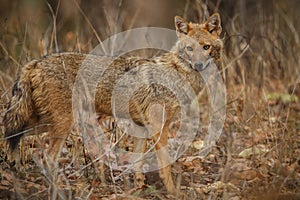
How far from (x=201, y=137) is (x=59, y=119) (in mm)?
2454

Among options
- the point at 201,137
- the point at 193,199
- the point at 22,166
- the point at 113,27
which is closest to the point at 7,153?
the point at 22,166

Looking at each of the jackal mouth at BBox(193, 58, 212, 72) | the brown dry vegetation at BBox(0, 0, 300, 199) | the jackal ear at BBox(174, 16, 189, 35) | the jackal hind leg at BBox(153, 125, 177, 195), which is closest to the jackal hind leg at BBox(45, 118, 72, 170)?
the brown dry vegetation at BBox(0, 0, 300, 199)

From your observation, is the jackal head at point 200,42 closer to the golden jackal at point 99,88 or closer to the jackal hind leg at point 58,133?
the golden jackal at point 99,88

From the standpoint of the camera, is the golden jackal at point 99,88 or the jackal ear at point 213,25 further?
the jackal ear at point 213,25

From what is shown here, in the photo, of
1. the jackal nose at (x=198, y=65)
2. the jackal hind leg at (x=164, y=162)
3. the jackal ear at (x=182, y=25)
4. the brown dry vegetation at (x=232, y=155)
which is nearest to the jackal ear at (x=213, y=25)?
the jackal ear at (x=182, y=25)

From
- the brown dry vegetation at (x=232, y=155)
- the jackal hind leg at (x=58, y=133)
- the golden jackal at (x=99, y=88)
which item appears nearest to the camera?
the brown dry vegetation at (x=232, y=155)

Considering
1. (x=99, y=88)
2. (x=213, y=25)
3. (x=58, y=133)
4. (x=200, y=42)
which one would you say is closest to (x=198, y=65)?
(x=200, y=42)

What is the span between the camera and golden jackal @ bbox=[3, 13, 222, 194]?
5.69 m

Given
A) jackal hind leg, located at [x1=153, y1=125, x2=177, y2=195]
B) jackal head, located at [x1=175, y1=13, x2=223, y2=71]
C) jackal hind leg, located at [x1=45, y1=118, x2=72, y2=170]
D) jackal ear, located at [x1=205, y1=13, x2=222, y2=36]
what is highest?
jackal ear, located at [x1=205, y1=13, x2=222, y2=36]

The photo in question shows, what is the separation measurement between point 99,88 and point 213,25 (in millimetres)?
1618

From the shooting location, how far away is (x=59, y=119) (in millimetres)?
5914

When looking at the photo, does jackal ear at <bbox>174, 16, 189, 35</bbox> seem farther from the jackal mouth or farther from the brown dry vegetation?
the brown dry vegetation

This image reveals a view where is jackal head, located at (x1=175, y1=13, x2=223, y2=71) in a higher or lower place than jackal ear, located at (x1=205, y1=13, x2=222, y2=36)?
lower

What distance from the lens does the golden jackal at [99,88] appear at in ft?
18.7
